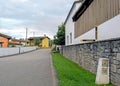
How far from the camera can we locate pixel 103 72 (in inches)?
352

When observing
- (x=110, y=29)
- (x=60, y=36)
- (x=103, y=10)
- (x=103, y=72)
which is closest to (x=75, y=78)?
(x=103, y=72)

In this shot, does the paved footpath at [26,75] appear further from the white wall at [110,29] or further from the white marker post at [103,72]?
the white wall at [110,29]

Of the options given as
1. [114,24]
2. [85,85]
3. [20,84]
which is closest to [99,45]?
[114,24]

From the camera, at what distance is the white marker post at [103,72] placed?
872 centimetres

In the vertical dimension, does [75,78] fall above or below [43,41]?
below

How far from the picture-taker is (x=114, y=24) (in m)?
11.0

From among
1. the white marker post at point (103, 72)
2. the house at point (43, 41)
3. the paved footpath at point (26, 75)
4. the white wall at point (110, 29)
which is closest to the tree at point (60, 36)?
the paved footpath at point (26, 75)

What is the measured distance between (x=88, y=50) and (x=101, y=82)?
188 inches

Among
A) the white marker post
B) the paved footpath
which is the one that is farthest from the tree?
the white marker post

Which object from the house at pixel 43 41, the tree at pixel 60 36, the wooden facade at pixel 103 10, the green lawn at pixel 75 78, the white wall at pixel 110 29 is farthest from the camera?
the house at pixel 43 41

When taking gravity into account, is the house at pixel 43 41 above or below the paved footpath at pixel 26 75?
above

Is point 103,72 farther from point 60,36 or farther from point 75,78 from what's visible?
point 60,36

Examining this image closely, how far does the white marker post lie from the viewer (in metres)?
8.72

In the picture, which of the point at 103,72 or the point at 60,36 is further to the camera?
the point at 60,36
